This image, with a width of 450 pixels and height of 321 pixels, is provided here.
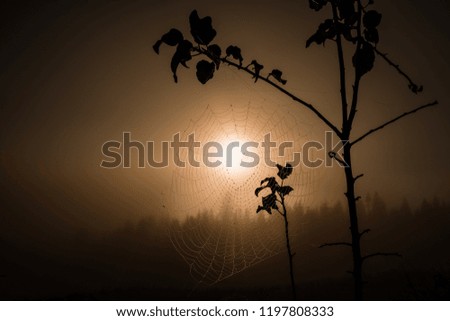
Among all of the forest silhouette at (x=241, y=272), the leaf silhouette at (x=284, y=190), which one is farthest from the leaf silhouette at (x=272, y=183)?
the forest silhouette at (x=241, y=272)

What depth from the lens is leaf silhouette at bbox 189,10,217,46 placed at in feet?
4.66

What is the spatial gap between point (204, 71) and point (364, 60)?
650 mm

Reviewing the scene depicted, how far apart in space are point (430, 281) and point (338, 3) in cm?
6124

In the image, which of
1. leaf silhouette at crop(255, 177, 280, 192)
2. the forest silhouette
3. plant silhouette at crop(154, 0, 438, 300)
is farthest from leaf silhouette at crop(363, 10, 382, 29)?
the forest silhouette

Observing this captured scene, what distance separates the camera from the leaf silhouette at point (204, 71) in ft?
4.90

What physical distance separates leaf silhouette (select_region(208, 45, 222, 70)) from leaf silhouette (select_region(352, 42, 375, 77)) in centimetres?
56

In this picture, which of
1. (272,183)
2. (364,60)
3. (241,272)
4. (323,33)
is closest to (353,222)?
(364,60)

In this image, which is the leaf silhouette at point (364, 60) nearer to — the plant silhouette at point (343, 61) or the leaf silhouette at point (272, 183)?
the plant silhouette at point (343, 61)

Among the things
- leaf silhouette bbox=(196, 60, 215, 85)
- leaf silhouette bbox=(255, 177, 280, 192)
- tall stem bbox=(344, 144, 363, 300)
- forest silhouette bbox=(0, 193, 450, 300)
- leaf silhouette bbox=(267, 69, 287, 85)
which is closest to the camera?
tall stem bbox=(344, 144, 363, 300)

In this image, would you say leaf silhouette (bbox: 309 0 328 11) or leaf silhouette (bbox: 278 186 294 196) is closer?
leaf silhouette (bbox: 309 0 328 11)

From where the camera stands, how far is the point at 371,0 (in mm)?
1494

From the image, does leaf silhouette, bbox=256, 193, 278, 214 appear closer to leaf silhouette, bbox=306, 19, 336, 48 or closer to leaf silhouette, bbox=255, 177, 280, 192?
leaf silhouette, bbox=255, 177, 280, 192
